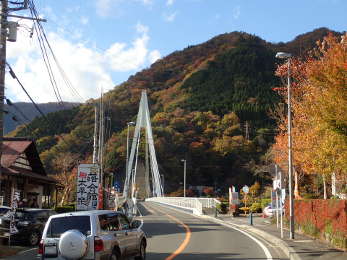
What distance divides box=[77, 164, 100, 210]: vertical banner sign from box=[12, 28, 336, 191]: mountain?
111 ft

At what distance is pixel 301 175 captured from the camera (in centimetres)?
4034

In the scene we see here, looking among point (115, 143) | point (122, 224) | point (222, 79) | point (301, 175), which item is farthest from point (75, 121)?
point (222, 79)

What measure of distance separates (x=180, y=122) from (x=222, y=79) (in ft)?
128

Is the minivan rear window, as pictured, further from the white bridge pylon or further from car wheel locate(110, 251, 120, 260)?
the white bridge pylon

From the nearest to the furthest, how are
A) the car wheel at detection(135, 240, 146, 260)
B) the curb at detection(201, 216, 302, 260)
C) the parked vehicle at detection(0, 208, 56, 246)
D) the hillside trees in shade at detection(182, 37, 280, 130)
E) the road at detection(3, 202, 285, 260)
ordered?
the car wheel at detection(135, 240, 146, 260), the curb at detection(201, 216, 302, 260), the road at detection(3, 202, 285, 260), the parked vehicle at detection(0, 208, 56, 246), the hillside trees in shade at detection(182, 37, 280, 130)

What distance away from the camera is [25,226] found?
17.2m

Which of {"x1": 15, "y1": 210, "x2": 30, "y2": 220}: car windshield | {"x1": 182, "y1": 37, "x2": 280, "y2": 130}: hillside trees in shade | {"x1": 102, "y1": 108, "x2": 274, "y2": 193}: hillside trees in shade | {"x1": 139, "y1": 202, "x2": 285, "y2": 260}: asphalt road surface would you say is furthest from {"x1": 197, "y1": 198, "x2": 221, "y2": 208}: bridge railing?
{"x1": 182, "y1": 37, "x2": 280, "y2": 130}: hillside trees in shade

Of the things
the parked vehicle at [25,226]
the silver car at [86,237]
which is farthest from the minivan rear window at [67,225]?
the parked vehicle at [25,226]

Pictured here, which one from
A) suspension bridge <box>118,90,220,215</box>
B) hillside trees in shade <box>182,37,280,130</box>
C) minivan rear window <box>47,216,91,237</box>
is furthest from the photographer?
hillside trees in shade <box>182,37,280,130</box>

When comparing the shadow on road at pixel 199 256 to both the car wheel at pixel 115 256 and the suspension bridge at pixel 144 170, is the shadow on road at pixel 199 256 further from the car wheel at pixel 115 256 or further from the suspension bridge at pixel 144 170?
the suspension bridge at pixel 144 170

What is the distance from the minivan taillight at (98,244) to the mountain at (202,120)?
4801 centimetres

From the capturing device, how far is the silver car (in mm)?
9148

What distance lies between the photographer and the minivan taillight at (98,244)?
939cm

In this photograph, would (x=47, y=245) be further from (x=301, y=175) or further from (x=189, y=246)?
(x=301, y=175)
